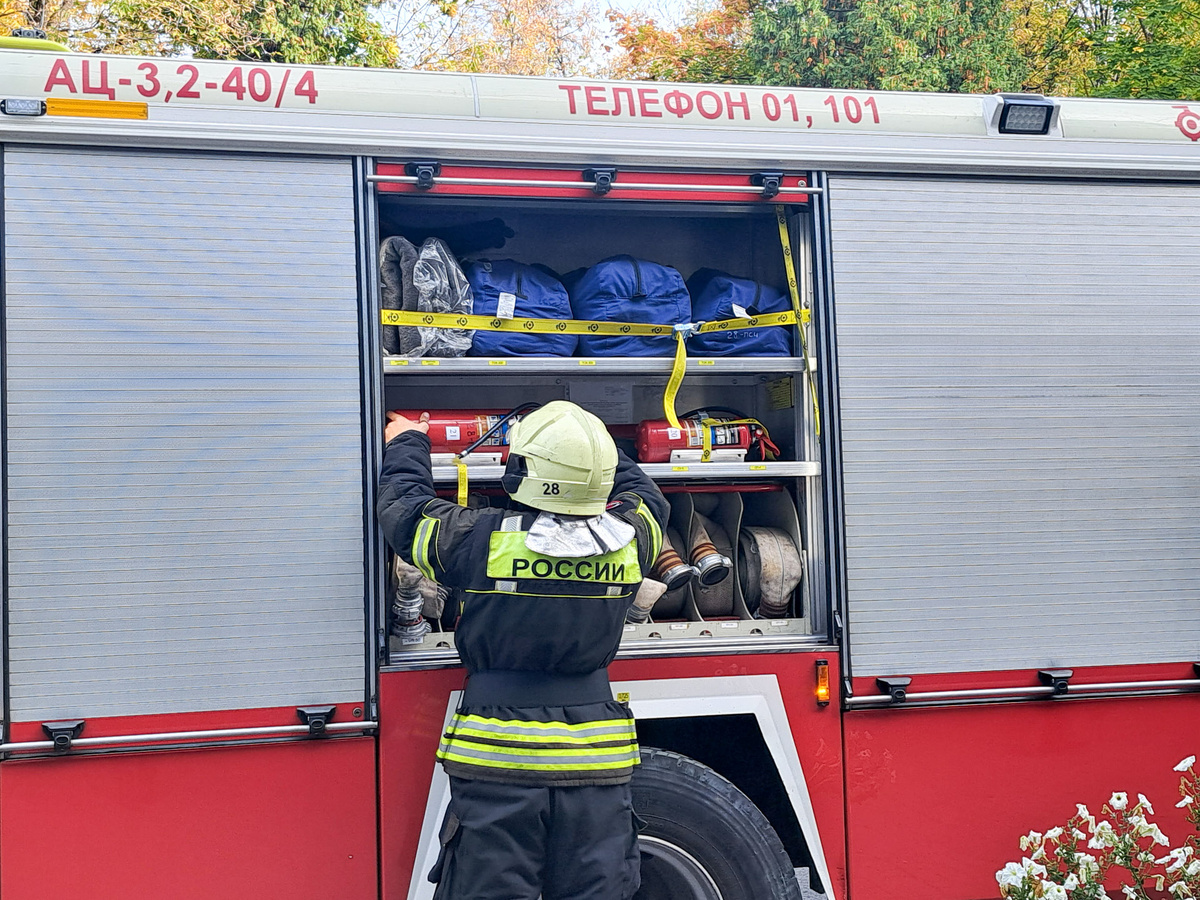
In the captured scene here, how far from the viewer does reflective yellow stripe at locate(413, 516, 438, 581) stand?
2.84 meters

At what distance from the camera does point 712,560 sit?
11.6ft

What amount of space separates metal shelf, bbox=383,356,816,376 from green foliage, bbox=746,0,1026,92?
11.4m

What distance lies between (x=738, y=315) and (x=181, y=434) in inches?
78.8

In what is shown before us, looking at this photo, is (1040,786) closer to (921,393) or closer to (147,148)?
(921,393)

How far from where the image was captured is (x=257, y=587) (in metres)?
3.00

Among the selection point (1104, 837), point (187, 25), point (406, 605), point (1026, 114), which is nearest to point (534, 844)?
point (406, 605)

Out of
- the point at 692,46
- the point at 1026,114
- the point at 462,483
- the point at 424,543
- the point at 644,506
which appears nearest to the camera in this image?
the point at 424,543

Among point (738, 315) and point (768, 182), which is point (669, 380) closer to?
point (738, 315)

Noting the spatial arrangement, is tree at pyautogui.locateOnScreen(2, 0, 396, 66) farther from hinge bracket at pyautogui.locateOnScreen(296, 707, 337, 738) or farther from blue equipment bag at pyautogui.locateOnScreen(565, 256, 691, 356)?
hinge bracket at pyautogui.locateOnScreen(296, 707, 337, 738)

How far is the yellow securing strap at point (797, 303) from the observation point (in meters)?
3.41

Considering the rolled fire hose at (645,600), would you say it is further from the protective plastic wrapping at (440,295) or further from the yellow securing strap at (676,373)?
the protective plastic wrapping at (440,295)

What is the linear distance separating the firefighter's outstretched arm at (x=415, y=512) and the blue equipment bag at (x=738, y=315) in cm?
121

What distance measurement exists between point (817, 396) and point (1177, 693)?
1.73 m

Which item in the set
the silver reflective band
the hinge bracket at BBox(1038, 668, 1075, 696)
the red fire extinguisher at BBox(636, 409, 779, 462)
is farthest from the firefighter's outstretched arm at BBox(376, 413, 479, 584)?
the hinge bracket at BBox(1038, 668, 1075, 696)
